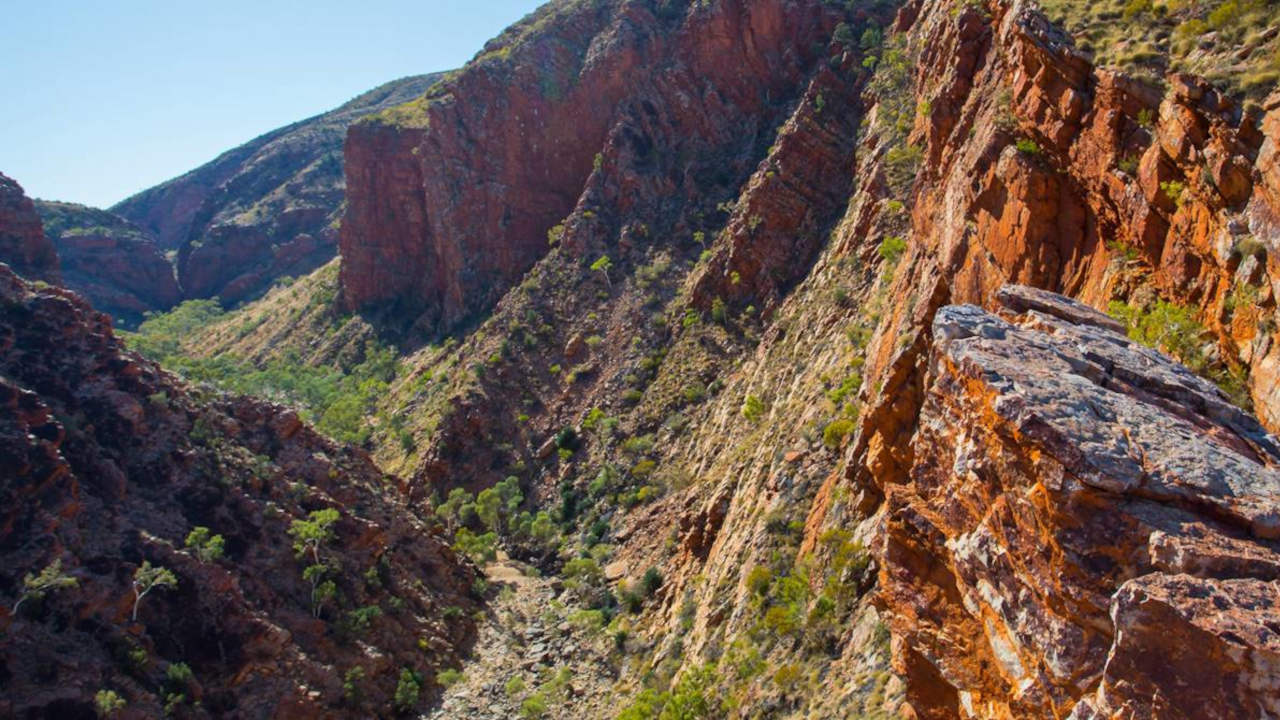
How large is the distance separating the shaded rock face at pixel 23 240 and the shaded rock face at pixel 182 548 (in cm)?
3102

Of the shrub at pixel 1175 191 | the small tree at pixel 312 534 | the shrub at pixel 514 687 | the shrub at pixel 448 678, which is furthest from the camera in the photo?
the small tree at pixel 312 534

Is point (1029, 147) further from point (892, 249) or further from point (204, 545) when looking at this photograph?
point (204, 545)

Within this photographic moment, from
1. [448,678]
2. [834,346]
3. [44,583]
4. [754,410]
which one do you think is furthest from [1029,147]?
[44,583]

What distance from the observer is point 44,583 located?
3083 cm

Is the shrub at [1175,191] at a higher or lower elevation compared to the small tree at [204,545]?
higher

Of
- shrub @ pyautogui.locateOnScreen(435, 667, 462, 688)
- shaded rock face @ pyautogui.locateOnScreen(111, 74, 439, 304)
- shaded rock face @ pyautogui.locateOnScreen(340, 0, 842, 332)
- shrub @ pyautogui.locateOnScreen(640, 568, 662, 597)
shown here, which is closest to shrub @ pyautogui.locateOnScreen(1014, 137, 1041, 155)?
shrub @ pyautogui.locateOnScreen(640, 568, 662, 597)

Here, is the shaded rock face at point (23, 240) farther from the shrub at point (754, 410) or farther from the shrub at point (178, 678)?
the shrub at point (754, 410)

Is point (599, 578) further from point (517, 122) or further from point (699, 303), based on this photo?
point (517, 122)

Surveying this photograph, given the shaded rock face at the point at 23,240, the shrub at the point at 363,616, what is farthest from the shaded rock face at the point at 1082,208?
the shaded rock face at the point at 23,240

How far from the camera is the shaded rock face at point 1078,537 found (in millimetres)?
8438

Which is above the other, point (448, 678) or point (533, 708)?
point (448, 678)

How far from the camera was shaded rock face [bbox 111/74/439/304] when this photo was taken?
125688 millimetres

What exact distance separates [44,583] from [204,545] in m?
6.50

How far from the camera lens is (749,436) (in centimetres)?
4144
